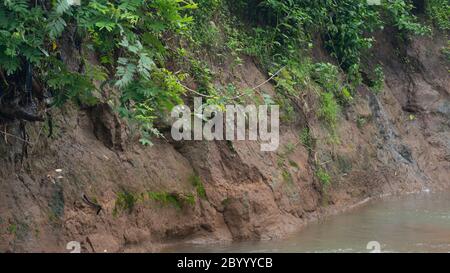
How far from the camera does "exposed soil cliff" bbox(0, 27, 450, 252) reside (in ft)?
21.1

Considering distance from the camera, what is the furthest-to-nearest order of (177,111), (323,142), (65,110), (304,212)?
(323,142)
(304,212)
(177,111)
(65,110)

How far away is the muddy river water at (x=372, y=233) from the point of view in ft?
24.0

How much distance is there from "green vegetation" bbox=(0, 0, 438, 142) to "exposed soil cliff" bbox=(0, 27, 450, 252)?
0.30 m

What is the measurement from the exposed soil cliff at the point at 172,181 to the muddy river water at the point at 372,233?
213 millimetres

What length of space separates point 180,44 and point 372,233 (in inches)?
114

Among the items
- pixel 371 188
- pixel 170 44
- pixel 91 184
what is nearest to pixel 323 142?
pixel 371 188

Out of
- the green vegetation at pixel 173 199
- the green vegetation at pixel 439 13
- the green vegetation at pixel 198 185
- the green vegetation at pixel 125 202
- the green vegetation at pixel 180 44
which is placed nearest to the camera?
the green vegetation at pixel 180 44

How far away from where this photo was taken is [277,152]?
8.66 m

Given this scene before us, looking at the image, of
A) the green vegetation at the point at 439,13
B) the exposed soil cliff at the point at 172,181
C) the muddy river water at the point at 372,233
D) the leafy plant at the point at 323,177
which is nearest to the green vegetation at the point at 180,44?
the green vegetation at the point at 439,13

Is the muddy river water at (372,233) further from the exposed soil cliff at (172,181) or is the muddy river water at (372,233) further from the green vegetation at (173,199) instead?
the green vegetation at (173,199)

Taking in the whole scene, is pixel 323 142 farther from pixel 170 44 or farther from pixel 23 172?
pixel 23 172

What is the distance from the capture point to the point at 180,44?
27.3 feet

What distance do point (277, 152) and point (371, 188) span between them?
2.32m

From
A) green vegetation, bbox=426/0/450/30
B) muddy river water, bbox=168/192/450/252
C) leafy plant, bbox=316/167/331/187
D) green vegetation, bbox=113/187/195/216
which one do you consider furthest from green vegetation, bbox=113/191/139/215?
green vegetation, bbox=426/0/450/30
